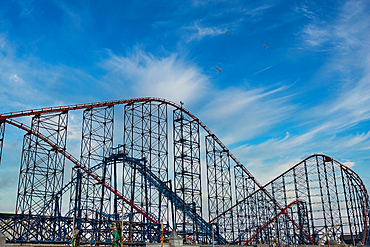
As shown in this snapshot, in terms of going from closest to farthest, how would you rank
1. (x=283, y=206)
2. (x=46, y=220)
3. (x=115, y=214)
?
1. (x=46, y=220)
2. (x=115, y=214)
3. (x=283, y=206)

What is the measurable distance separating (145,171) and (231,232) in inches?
614

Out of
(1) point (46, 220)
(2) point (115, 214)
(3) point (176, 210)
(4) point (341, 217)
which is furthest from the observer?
(4) point (341, 217)

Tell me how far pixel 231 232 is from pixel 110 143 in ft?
63.1

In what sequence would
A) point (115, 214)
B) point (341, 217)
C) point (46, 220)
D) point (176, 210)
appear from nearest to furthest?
point (46, 220)
point (115, 214)
point (176, 210)
point (341, 217)

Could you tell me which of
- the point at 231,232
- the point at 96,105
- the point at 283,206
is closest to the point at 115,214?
the point at 96,105

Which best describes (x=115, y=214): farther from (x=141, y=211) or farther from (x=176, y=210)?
(x=176, y=210)

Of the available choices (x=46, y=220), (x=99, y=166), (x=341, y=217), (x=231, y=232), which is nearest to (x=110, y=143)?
(x=99, y=166)

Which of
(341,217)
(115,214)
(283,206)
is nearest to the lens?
(115,214)

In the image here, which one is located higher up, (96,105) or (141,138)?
(96,105)

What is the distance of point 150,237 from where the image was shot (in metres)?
30.5

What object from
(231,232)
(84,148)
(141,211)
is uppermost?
(84,148)

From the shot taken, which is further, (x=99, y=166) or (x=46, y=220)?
(x=99, y=166)

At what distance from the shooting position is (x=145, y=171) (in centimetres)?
3222

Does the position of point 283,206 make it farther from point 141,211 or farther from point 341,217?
point 141,211
